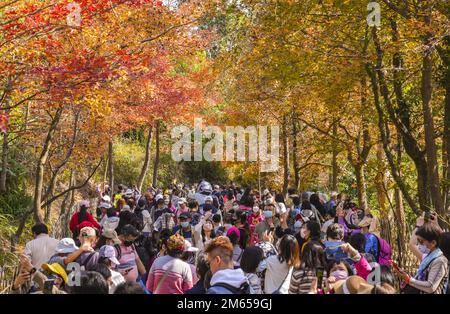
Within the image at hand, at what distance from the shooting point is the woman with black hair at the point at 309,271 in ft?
18.6

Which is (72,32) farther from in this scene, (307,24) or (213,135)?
(213,135)

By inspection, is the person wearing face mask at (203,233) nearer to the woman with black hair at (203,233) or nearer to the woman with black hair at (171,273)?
the woman with black hair at (203,233)

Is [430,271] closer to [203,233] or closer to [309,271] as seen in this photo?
[309,271]

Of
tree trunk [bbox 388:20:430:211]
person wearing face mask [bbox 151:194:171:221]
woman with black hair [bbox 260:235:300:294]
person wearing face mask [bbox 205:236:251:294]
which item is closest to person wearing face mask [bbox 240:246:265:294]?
woman with black hair [bbox 260:235:300:294]

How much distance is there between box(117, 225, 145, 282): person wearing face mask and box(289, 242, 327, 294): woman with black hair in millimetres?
2079

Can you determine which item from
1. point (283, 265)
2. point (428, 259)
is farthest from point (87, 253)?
point (428, 259)

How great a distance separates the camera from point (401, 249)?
1079cm

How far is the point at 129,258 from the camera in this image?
7219mm

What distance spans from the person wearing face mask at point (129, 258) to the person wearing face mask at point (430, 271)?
9.90 ft

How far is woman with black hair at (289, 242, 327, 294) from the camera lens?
18.6ft

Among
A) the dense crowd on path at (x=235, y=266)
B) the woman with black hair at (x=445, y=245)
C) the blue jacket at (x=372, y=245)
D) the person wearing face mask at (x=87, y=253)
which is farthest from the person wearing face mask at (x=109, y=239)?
the woman with black hair at (x=445, y=245)

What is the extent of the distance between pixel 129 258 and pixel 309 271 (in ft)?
7.82

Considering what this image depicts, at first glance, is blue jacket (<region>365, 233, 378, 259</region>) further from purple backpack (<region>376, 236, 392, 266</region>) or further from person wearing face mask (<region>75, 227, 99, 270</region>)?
person wearing face mask (<region>75, 227, 99, 270</region>)

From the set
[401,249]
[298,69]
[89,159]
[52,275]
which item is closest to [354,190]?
[89,159]
